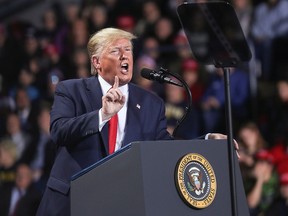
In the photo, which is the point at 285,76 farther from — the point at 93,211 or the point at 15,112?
the point at 93,211

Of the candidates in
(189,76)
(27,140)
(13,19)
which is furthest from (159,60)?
(13,19)

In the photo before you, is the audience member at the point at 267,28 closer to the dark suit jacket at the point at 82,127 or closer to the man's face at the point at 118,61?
the dark suit jacket at the point at 82,127

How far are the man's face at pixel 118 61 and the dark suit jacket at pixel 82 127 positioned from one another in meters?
0.12

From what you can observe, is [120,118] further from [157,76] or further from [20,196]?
[20,196]

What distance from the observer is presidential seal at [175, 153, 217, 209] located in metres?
3.73

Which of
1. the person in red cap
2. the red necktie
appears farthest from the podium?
the person in red cap

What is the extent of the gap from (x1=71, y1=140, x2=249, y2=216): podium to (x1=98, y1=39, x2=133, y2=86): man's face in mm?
492

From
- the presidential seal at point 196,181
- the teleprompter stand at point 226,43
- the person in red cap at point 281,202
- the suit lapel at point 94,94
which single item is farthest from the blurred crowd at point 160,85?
the teleprompter stand at point 226,43

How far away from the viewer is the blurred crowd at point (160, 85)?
7.93 metres

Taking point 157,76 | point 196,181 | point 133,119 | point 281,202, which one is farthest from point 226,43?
point 281,202

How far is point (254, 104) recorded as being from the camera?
888cm

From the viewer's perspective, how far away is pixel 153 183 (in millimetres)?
3658

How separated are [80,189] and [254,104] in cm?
524

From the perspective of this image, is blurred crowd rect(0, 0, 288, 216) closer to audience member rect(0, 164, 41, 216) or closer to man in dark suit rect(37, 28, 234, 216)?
audience member rect(0, 164, 41, 216)
